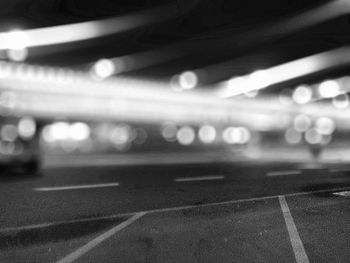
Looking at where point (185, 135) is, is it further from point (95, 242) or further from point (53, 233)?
point (95, 242)

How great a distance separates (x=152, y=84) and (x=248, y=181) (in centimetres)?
2524

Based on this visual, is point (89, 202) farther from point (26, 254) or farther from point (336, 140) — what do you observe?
point (336, 140)

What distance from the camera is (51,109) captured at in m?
25.9

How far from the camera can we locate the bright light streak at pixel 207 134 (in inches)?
1624

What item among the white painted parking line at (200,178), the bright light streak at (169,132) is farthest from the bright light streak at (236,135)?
the white painted parking line at (200,178)

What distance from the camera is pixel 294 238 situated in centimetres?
561

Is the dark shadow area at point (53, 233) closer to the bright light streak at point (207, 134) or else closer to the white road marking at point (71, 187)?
the white road marking at point (71, 187)

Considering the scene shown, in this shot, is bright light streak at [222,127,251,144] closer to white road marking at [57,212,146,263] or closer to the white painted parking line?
the white painted parking line

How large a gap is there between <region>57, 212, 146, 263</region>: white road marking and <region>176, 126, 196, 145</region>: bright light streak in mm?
34227

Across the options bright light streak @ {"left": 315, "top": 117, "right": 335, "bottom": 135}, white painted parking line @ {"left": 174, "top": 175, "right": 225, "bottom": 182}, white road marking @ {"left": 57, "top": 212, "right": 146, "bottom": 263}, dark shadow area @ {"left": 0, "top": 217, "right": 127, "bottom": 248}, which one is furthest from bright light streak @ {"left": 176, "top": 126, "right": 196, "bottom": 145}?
dark shadow area @ {"left": 0, "top": 217, "right": 127, "bottom": 248}

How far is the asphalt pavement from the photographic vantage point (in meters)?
4.93

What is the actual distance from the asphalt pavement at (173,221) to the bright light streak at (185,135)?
29.6 metres

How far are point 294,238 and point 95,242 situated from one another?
2915mm

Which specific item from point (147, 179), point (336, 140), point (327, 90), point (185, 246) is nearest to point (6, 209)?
point (185, 246)
